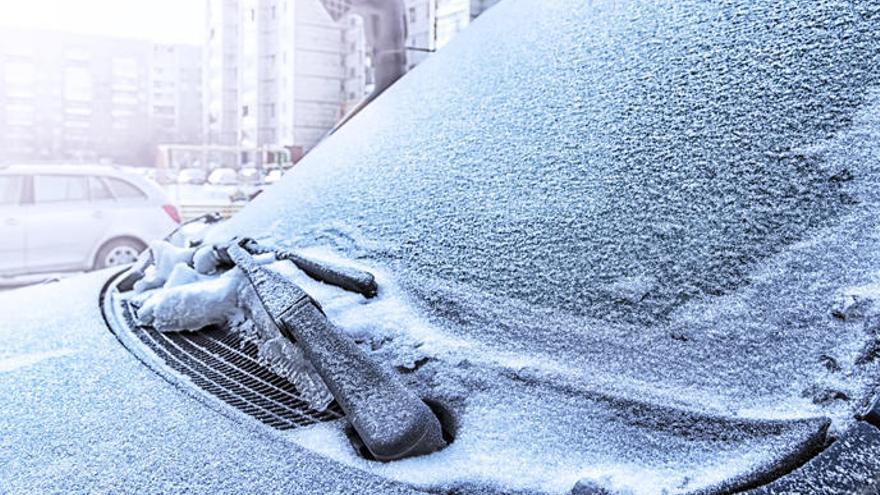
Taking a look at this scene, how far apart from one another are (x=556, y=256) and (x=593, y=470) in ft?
0.92

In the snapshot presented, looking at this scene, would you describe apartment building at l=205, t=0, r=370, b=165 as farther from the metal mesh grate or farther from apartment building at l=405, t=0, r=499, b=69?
the metal mesh grate

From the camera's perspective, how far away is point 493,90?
1163mm

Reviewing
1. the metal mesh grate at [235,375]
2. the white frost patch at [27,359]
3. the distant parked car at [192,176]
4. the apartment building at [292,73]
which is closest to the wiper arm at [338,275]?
the metal mesh grate at [235,375]

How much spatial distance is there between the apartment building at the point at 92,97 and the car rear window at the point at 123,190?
61.3 ft

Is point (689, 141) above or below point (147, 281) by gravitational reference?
above

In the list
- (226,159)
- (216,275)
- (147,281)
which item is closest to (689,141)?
(216,275)

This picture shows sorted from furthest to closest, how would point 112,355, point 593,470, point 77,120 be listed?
point 77,120 < point 112,355 < point 593,470

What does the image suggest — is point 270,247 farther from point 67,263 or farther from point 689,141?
point 67,263

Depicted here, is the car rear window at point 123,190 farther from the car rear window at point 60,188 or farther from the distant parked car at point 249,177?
the distant parked car at point 249,177

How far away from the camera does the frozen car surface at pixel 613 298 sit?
1.99ft

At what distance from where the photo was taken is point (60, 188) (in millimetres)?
5422

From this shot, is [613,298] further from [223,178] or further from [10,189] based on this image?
[223,178]

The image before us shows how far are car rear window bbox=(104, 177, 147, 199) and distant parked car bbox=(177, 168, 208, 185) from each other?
25.0 feet

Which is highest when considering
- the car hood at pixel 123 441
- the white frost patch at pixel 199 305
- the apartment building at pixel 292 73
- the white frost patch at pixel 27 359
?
the apartment building at pixel 292 73
